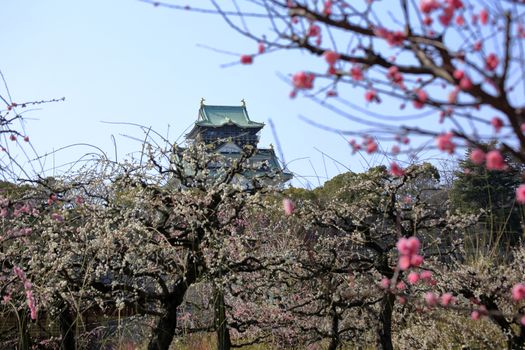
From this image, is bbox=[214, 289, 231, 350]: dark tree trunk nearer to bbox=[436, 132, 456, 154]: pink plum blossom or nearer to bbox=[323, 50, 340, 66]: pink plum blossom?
bbox=[323, 50, 340, 66]: pink plum blossom

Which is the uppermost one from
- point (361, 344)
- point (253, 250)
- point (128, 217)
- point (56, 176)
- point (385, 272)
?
point (56, 176)

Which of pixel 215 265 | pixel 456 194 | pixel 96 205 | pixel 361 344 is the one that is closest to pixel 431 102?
pixel 215 265

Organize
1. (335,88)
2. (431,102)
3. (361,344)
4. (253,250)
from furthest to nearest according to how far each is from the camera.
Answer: (361,344), (253,250), (335,88), (431,102)

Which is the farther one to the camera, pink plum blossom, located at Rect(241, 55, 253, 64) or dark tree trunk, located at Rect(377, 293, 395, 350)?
dark tree trunk, located at Rect(377, 293, 395, 350)

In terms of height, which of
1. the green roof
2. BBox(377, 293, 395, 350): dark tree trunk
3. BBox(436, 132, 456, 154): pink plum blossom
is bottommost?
BBox(377, 293, 395, 350): dark tree trunk

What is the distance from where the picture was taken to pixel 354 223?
525cm

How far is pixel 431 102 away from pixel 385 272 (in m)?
3.93

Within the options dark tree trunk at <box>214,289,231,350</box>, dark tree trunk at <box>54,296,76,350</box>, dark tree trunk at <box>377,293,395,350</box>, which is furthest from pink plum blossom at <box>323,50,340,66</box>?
dark tree trunk at <box>377,293,395,350</box>

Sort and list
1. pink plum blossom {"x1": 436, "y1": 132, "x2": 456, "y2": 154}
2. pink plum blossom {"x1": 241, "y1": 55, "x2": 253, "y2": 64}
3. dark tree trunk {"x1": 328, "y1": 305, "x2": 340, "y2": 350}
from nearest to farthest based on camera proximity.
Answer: pink plum blossom {"x1": 436, "y1": 132, "x2": 456, "y2": 154} < pink plum blossom {"x1": 241, "y1": 55, "x2": 253, "y2": 64} < dark tree trunk {"x1": 328, "y1": 305, "x2": 340, "y2": 350}

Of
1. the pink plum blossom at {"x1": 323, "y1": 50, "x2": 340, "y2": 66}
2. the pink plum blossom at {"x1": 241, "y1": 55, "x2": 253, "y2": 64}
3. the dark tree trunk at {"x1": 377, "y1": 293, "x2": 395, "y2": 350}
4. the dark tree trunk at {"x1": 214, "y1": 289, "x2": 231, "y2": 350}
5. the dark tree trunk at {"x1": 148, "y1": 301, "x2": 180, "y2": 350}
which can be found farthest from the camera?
the dark tree trunk at {"x1": 377, "y1": 293, "x2": 395, "y2": 350}

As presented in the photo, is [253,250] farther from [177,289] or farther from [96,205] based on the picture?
[96,205]

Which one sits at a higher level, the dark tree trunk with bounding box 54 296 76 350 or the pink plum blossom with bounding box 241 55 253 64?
the pink plum blossom with bounding box 241 55 253 64

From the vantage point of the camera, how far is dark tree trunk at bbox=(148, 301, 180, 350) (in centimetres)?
448

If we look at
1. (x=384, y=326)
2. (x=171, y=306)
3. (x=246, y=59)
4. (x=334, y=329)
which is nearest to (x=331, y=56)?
(x=246, y=59)
